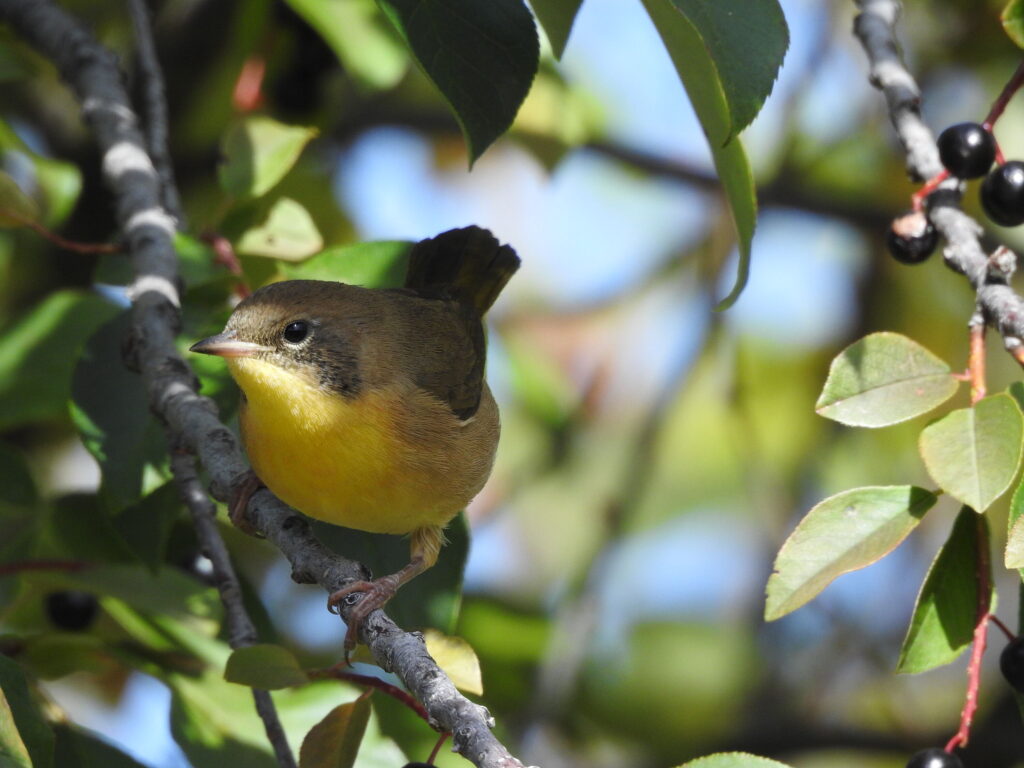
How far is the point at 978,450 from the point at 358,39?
8.02 feet

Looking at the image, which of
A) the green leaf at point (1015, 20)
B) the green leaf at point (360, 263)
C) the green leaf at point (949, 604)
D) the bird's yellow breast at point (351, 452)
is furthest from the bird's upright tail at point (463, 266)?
the green leaf at point (949, 604)

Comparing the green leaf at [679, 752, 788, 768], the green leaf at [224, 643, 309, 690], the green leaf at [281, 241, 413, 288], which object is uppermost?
the green leaf at [281, 241, 413, 288]

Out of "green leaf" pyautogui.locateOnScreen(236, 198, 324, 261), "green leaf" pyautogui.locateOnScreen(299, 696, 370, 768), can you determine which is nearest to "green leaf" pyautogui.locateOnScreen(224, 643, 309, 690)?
"green leaf" pyautogui.locateOnScreen(299, 696, 370, 768)

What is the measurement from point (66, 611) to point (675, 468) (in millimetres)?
3964

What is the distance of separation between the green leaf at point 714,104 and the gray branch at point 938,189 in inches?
20.5

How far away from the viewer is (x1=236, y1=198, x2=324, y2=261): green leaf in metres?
3.45

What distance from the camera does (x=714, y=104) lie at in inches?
96.5

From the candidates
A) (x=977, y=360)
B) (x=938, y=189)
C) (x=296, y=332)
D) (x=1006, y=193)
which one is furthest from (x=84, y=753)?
(x=1006, y=193)

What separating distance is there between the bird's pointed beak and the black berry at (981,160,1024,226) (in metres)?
1.88

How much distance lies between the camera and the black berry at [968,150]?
295 centimetres

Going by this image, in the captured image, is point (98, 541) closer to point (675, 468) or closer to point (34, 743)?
point (34, 743)

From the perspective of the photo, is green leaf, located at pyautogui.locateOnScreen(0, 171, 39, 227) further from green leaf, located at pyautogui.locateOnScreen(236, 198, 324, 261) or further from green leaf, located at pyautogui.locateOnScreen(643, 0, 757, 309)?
green leaf, located at pyautogui.locateOnScreen(643, 0, 757, 309)

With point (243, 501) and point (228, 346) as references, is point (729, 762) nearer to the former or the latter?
point (243, 501)

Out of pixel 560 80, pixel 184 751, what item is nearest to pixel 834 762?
pixel 560 80
